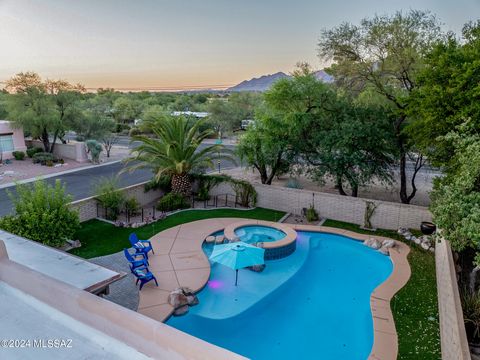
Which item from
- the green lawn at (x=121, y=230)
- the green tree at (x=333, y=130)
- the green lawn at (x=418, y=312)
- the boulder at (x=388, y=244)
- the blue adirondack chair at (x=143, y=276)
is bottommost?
the green lawn at (x=418, y=312)

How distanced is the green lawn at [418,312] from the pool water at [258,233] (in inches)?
205

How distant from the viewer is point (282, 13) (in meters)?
21.7

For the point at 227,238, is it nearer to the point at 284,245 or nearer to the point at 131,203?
the point at 284,245

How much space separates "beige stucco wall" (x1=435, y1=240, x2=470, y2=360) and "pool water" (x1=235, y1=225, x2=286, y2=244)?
616 cm

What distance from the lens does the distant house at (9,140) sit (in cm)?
3064

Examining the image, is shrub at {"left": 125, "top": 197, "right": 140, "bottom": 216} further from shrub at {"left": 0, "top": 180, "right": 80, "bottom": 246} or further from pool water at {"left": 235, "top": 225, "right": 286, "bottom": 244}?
pool water at {"left": 235, "top": 225, "right": 286, "bottom": 244}

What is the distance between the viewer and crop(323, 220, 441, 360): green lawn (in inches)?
304

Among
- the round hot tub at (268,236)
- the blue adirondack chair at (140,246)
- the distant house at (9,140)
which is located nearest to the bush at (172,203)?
the round hot tub at (268,236)

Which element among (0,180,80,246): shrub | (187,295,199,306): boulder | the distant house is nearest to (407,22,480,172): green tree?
(187,295,199,306): boulder

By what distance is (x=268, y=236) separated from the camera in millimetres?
14484

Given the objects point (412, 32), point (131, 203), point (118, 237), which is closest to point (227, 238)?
point (118, 237)

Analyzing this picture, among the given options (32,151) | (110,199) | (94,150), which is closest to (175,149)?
(110,199)

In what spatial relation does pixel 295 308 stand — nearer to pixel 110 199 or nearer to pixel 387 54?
pixel 110 199

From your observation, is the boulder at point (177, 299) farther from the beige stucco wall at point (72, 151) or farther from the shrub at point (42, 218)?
the beige stucco wall at point (72, 151)
